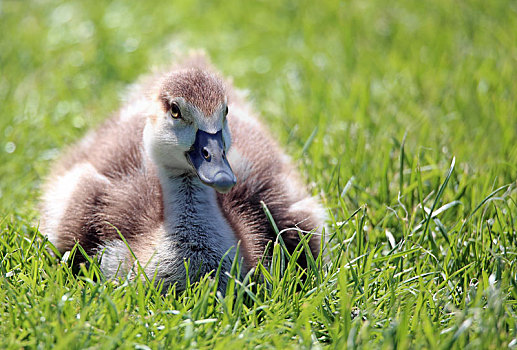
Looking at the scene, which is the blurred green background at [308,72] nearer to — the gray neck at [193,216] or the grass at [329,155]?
the grass at [329,155]

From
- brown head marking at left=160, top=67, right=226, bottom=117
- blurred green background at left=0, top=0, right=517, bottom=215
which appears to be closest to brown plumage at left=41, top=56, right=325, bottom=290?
brown head marking at left=160, top=67, right=226, bottom=117

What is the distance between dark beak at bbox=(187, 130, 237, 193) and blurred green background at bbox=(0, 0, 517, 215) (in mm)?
977

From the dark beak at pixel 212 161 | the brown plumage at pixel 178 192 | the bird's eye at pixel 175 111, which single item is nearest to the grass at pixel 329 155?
the brown plumage at pixel 178 192

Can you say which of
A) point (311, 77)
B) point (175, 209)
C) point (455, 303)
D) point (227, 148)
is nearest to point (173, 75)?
point (227, 148)

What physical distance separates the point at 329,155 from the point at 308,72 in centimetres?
138

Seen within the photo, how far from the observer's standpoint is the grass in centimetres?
218

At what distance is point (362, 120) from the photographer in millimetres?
4117

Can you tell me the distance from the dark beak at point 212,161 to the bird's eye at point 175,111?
12 cm

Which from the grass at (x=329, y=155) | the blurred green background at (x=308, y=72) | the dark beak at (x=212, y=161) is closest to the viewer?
the grass at (x=329, y=155)

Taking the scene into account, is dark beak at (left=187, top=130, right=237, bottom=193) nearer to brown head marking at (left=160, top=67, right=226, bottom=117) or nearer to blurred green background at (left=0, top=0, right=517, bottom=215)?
brown head marking at (left=160, top=67, right=226, bottom=117)

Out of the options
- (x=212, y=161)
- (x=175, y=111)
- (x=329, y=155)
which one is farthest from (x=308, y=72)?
(x=212, y=161)

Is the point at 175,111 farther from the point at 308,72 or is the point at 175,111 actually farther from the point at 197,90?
the point at 308,72

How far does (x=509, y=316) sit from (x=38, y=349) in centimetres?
166

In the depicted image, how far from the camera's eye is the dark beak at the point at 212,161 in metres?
2.43
